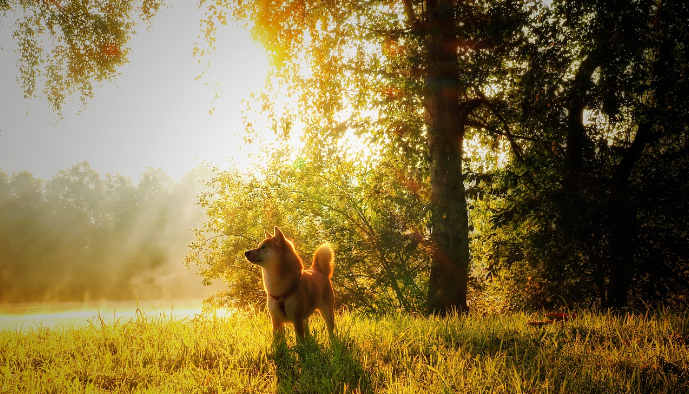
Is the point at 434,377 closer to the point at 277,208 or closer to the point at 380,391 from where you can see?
the point at 380,391

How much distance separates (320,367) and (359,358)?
20.7 inches

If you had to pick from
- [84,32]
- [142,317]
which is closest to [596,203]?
[142,317]

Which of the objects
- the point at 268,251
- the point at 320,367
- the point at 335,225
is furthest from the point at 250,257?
the point at 335,225

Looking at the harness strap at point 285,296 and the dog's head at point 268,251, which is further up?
the dog's head at point 268,251

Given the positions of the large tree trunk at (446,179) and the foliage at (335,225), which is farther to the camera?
the foliage at (335,225)

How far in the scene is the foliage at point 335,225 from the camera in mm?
12547

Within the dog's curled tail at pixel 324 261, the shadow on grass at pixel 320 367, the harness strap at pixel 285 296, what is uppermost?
the dog's curled tail at pixel 324 261

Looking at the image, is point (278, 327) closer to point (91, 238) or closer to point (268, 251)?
point (268, 251)

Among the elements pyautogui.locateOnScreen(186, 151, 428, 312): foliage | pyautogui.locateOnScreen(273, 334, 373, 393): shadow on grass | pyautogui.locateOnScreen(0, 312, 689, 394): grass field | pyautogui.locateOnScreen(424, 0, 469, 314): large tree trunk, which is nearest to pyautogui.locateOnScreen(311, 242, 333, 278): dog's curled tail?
pyautogui.locateOnScreen(0, 312, 689, 394): grass field

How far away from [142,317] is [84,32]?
11.3 metres

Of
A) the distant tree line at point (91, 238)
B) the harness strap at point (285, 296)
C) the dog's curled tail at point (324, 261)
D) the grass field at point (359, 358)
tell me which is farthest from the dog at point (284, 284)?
the distant tree line at point (91, 238)

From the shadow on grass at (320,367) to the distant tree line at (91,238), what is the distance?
184 feet

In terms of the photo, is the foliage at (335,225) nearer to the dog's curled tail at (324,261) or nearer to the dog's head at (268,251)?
the dog's curled tail at (324,261)

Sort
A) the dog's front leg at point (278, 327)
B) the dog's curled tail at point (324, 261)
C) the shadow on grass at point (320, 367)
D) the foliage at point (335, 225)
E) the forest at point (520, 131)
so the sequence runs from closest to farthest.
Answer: the shadow on grass at point (320, 367), the dog's front leg at point (278, 327), the dog's curled tail at point (324, 261), the forest at point (520, 131), the foliage at point (335, 225)
